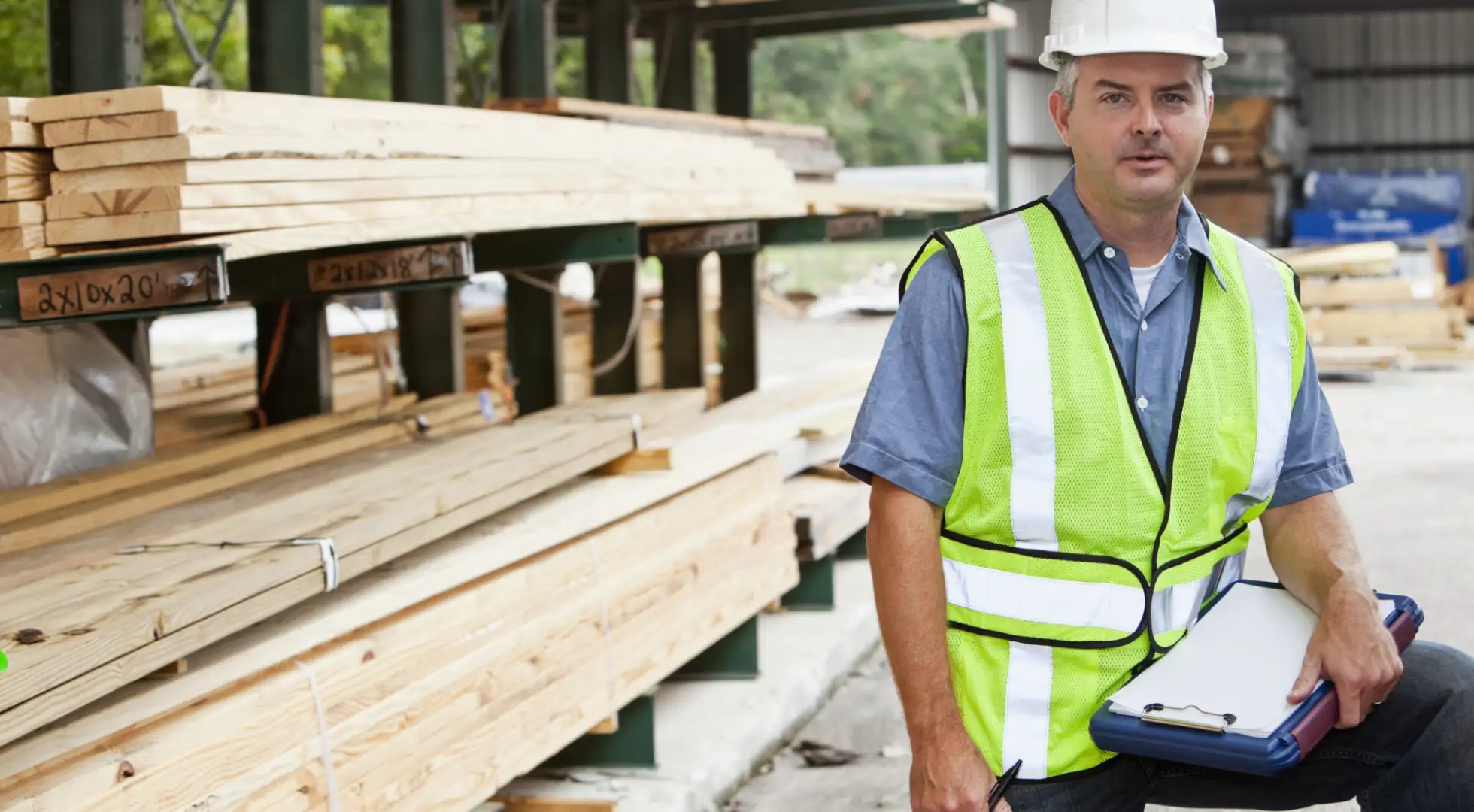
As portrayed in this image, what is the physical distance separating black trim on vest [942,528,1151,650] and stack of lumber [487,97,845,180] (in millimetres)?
3420

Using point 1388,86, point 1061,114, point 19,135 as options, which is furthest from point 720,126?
point 1388,86

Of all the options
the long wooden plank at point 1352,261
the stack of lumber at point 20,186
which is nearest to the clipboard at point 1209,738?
the stack of lumber at point 20,186

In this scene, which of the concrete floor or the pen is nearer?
the pen

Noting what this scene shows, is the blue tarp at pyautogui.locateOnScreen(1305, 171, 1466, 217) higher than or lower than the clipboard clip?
higher

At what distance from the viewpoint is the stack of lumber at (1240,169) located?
1955 cm

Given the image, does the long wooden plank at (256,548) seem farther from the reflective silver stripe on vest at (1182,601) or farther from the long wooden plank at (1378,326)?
the long wooden plank at (1378,326)

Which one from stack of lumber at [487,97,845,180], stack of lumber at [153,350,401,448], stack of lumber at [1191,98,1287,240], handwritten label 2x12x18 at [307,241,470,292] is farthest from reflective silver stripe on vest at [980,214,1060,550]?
stack of lumber at [1191,98,1287,240]

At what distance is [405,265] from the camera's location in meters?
4.42

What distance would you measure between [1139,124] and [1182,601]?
739mm

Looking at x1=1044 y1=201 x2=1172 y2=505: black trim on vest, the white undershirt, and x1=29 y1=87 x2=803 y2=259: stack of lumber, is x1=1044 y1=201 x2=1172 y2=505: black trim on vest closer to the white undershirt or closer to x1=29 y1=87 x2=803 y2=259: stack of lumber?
the white undershirt

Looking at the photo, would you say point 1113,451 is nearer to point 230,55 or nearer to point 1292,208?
point 230,55

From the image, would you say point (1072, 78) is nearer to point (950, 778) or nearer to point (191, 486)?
point (950, 778)

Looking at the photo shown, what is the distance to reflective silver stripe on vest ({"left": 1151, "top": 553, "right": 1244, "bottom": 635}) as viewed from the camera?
8.58 feet

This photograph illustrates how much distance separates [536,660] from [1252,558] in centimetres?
502
